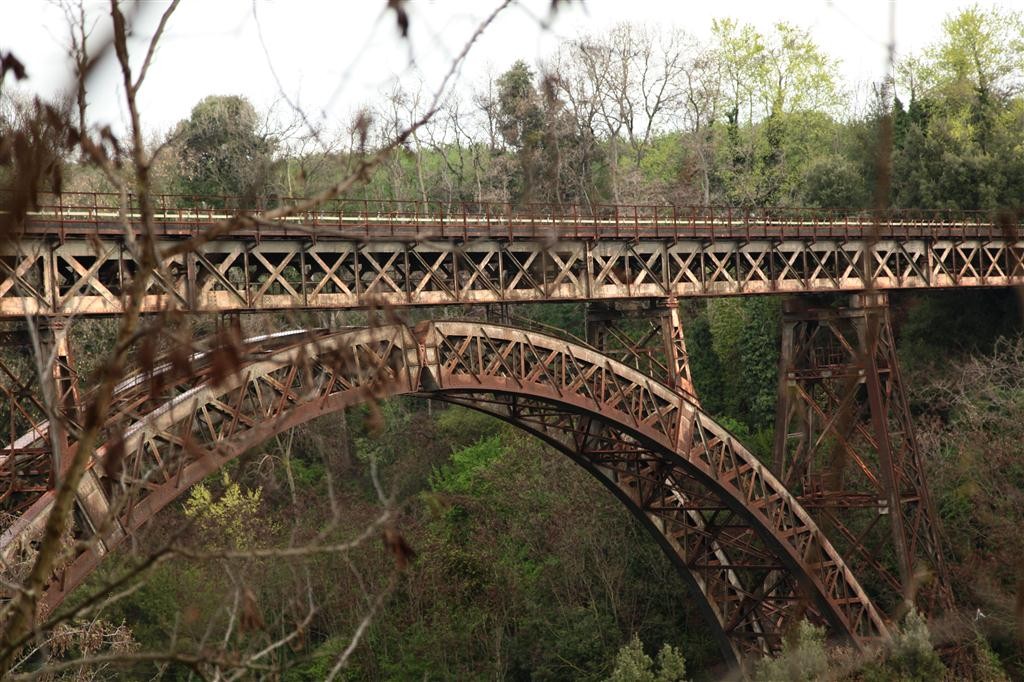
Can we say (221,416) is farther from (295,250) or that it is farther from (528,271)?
(528,271)

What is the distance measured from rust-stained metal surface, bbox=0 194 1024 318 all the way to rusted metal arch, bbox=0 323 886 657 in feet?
2.85

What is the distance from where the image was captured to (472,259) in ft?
56.7

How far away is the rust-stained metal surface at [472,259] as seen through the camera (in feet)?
43.9

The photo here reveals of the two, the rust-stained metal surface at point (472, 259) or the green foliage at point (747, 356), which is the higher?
the rust-stained metal surface at point (472, 259)

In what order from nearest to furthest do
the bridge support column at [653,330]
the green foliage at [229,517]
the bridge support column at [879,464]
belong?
the bridge support column at [653,330]
the bridge support column at [879,464]
the green foliage at [229,517]

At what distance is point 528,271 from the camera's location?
1769cm

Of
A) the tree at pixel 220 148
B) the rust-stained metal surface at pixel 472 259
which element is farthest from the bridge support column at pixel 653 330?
the tree at pixel 220 148

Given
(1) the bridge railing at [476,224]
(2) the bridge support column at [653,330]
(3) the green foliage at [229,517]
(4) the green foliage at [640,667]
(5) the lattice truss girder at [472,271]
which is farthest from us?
(3) the green foliage at [229,517]

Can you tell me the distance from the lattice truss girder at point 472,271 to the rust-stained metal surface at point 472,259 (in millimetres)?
28

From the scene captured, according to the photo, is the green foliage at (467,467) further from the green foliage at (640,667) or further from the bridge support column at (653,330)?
the bridge support column at (653,330)

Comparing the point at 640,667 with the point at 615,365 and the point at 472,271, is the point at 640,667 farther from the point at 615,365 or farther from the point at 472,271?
the point at 472,271

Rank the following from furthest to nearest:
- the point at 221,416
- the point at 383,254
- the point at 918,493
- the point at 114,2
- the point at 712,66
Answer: the point at 712,66 → the point at 918,493 → the point at 383,254 → the point at 221,416 → the point at 114,2

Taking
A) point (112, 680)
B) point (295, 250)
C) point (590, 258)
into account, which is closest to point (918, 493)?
point (590, 258)

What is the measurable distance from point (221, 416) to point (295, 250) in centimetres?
248
